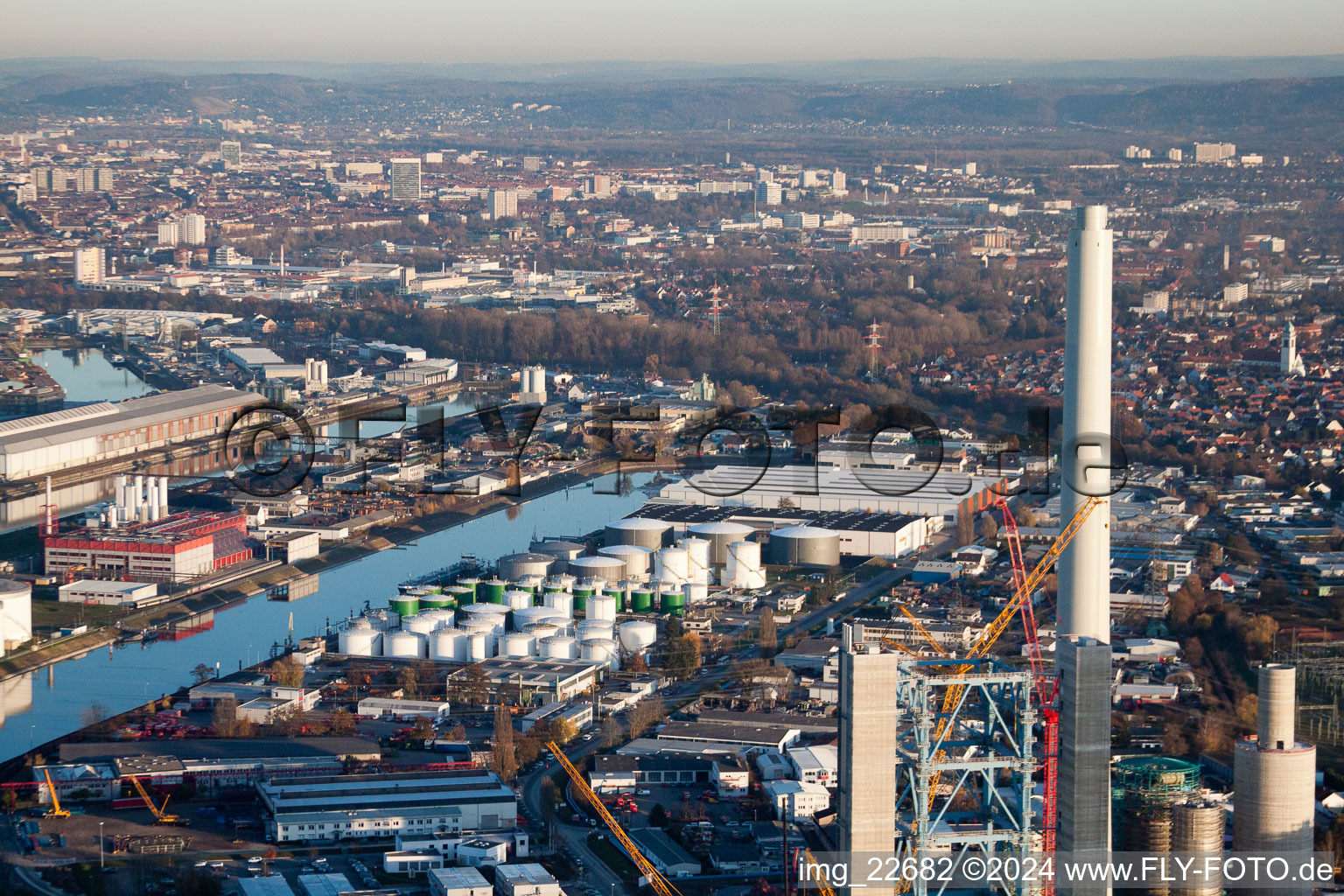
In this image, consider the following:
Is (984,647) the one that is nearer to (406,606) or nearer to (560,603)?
(560,603)

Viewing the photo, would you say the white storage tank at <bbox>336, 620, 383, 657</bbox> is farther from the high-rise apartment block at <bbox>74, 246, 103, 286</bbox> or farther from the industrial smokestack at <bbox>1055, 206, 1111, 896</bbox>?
the high-rise apartment block at <bbox>74, 246, 103, 286</bbox>

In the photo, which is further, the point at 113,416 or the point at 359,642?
the point at 113,416

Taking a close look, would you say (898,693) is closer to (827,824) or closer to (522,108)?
(827,824)

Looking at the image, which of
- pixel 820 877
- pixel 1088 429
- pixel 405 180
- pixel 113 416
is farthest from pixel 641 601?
pixel 405 180

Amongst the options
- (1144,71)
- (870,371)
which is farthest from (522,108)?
(870,371)

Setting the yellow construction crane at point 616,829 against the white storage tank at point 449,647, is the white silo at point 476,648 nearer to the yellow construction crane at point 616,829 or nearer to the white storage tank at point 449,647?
the white storage tank at point 449,647

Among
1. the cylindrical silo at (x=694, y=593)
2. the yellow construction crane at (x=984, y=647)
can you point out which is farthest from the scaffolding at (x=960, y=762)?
the cylindrical silo at (x=694, y=593)
